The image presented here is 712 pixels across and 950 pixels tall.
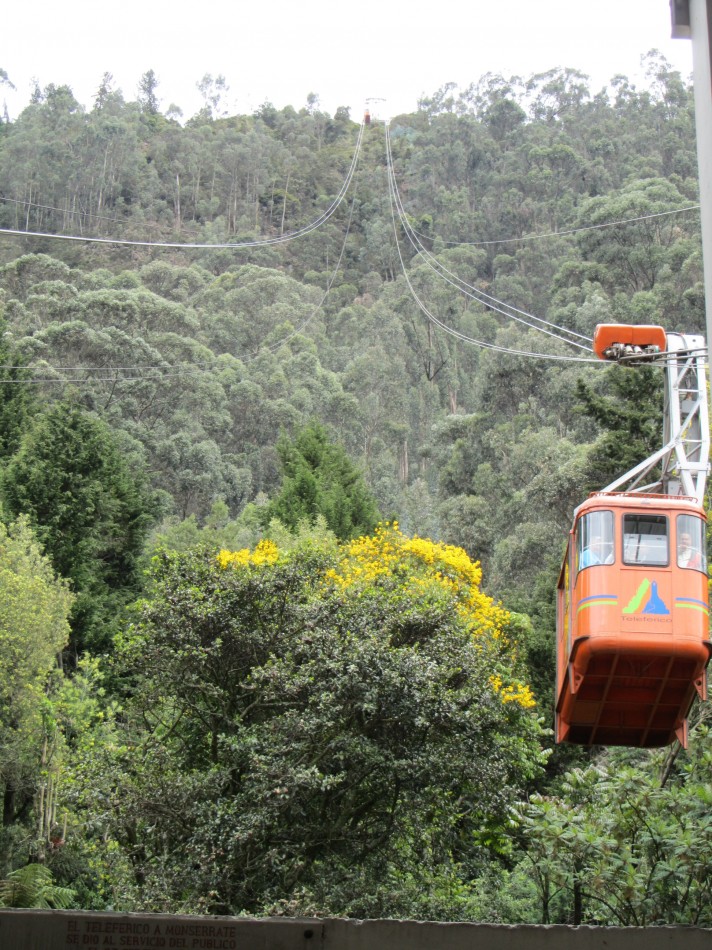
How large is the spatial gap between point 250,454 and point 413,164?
41025 mm

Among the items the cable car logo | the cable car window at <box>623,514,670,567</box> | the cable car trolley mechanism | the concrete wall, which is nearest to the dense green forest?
the cable car trolley mechanism

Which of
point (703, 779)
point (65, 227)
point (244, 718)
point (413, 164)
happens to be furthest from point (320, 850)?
point (413, 164)

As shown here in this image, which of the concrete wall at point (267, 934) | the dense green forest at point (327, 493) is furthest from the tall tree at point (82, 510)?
the concrete wall at point (267, 934)

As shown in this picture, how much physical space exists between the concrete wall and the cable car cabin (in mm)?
6819

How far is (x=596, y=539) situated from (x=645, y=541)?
1.59ft

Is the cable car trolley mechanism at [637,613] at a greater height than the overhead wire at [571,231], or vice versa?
the overhead wire at [571,231]

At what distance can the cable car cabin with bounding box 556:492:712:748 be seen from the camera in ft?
39.4

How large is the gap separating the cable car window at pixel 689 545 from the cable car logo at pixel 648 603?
388 millimetres

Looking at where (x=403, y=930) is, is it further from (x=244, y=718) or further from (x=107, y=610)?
(x=107, y=610)

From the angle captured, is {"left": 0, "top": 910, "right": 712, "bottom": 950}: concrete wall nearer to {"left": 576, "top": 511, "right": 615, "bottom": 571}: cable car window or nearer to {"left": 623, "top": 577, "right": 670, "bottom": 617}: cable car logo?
{"left": 623, "top": 577, "right": 670, "bottom": 617}: cable car logo

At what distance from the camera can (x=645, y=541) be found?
40.2 ft

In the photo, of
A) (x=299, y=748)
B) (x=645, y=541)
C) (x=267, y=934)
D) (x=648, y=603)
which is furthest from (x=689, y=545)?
(x=267, y=934)

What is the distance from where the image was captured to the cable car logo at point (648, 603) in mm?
12062

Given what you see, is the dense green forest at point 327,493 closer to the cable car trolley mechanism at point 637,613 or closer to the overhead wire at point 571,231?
the overhead wire at point 571,231
